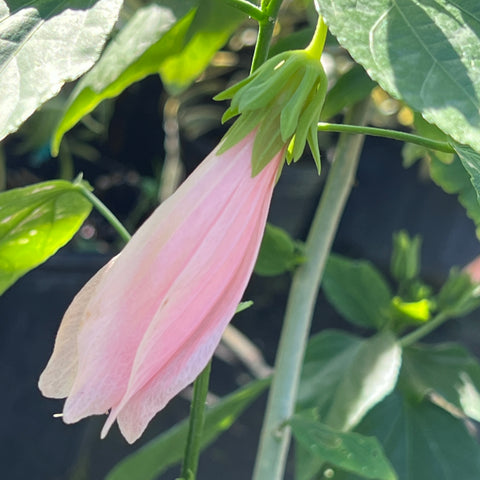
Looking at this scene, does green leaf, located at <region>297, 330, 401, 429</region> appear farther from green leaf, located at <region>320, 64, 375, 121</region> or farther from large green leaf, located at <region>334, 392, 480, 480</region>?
green leaf, located at <region>320, 64, 375, 121</region>

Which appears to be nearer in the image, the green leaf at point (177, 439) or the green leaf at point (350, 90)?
the green leaf at point (350, 90)

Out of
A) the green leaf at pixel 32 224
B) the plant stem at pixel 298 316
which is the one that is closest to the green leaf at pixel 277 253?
the plant stem at pixel 298 316

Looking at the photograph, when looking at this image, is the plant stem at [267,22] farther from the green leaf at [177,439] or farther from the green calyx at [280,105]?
the green leaf at [177,439]

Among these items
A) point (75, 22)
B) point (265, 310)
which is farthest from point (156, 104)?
point (75, 22)

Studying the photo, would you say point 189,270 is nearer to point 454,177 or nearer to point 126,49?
point 126,49

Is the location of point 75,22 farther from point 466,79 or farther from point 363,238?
point 363,238

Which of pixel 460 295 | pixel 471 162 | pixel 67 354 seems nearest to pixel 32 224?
pixel 67 354

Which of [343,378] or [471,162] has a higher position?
[471,162]

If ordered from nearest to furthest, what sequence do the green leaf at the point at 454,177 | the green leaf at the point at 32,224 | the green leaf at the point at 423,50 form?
the green leaf at the point at 423,50
the green leaf at the point at 32,224
the green leaf at the point at 454,177
